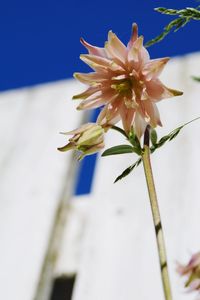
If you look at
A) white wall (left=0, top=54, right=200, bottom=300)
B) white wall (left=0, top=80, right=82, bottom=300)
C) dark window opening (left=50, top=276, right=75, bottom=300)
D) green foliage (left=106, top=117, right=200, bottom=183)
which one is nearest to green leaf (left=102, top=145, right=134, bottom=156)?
green foliage (left=106, top=117, right=200, bottom=183)

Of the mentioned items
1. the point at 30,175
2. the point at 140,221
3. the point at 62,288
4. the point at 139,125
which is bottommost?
the point at 139,125

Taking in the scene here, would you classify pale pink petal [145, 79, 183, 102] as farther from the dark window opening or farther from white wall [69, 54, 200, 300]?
the dark window opening

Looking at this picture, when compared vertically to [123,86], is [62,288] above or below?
above

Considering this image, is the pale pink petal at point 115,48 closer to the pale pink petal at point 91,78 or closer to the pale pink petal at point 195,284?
the pale pink petal at point 91,78

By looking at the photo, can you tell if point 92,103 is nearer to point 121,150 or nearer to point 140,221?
point 121,150

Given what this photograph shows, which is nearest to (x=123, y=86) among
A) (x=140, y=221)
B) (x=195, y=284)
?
(x=195, y=284)

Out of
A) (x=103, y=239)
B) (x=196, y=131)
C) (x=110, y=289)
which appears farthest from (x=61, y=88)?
(x=110, y=289)
